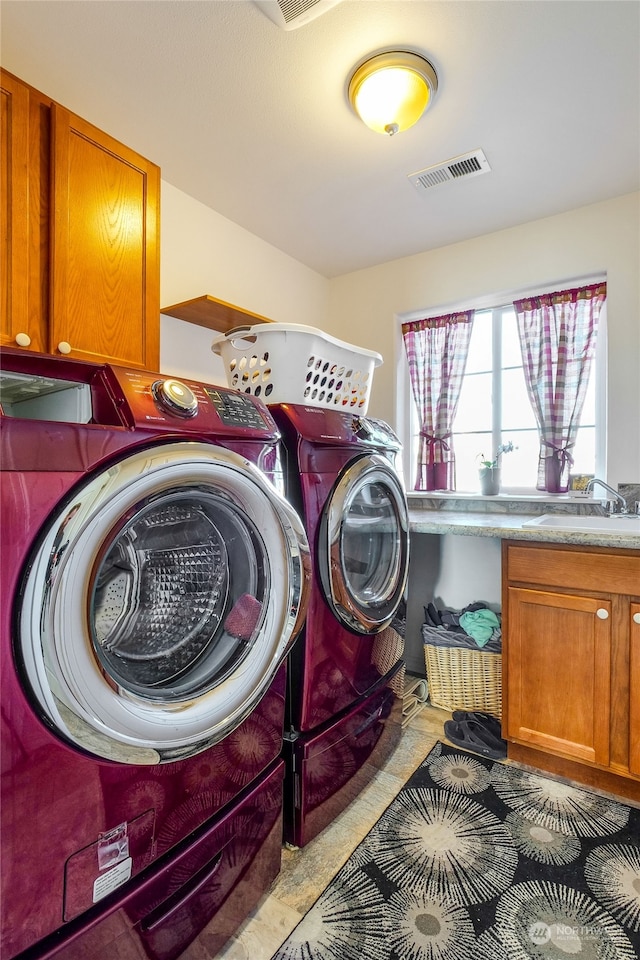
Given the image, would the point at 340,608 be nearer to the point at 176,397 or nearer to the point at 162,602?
the point at 162,602

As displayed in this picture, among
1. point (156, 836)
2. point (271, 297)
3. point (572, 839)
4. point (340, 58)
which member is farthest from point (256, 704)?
point (271, 297)

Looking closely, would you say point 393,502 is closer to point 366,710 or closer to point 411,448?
point 366,710

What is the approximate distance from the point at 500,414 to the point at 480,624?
119 cm

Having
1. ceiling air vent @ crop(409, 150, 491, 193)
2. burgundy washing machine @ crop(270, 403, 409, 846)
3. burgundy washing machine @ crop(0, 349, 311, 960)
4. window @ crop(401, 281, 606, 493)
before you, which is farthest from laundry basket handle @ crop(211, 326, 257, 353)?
window @ crop(401, 281, 606, 493)

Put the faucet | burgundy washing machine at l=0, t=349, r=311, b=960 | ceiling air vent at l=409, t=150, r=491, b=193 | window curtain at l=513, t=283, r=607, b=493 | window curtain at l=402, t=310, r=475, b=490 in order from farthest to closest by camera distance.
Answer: window curtain at l=402, t=310, r=475, b=490 → window curtain at l=513, t=283, r=607, b=493 → the faucet → ceiling air vent at l=409, t=150, r=491, b=193 → burgundy washing machine at l=0, t=349, r=311, b=960

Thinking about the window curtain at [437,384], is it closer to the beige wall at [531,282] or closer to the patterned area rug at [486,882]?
the beige wall at [531,282]

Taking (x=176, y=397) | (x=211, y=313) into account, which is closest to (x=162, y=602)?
(x=176, y=397)

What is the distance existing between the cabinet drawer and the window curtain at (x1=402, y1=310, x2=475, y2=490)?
40.8 inches

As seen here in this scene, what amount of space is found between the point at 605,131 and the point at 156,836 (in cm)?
265

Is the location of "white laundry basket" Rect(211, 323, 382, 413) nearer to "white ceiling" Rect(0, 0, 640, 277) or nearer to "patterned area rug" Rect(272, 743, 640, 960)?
"white ceiling" Rect(0, 0, 640, 277)

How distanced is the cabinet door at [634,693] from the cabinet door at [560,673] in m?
0.07

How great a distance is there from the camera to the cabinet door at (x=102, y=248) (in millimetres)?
1503

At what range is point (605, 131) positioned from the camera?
6.05 feet

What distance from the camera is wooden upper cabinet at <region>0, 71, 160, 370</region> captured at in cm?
141
